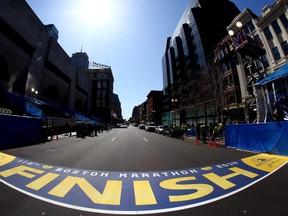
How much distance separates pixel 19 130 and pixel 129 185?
12.7m

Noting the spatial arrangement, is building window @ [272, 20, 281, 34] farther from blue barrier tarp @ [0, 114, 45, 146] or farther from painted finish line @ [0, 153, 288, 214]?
blue barrier tarp @ [0, 114, 45, 146]

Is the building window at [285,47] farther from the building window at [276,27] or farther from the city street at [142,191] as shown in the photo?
the city street at [142,191]

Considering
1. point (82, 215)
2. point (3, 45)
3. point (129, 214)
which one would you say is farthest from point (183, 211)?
point (3, 45)

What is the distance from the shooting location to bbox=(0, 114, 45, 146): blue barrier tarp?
38.1 feet

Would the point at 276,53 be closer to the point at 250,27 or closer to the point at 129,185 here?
the point at 250,27

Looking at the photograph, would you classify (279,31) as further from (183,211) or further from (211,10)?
(211,10)

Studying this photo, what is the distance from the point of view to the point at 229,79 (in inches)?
1308

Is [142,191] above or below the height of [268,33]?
below

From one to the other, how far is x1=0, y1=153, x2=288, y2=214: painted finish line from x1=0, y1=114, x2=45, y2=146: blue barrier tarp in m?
6.71

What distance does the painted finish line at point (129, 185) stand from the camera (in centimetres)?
350

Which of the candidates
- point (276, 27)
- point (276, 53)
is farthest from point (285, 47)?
point (276, 27)

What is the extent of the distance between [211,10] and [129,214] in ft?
213

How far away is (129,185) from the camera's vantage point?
4598 millimetres

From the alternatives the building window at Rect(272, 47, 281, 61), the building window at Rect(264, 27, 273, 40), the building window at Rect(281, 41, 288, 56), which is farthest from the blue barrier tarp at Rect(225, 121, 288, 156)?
the building window at Rect(264, 27, 273, 40)
